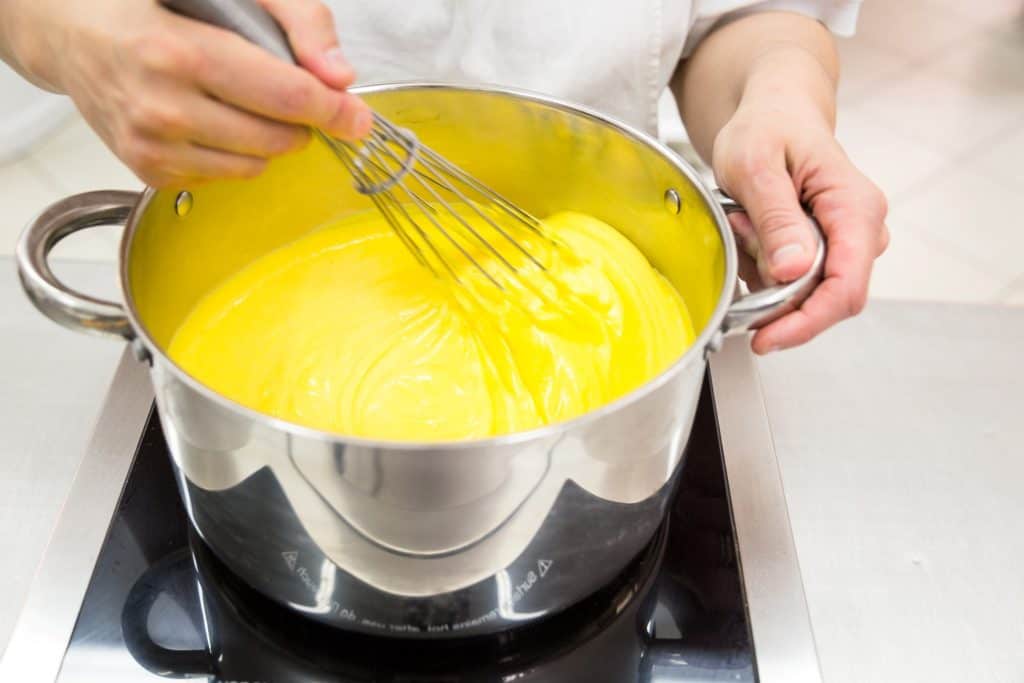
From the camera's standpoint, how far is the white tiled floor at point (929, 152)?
156 centimetres

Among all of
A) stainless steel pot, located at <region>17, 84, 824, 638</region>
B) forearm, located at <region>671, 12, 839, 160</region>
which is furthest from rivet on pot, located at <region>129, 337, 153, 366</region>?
forearm, located at <region>671, 12, 839, 160</region>

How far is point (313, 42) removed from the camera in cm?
51

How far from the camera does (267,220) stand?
2.59 ft

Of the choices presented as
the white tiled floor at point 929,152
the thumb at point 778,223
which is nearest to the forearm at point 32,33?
the thumb at point 778,223

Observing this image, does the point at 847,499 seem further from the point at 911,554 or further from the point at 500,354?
the point at 500,354

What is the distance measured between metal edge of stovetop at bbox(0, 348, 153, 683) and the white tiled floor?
859 mm

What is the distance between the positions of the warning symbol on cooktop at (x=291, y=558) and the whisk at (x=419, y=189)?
206mm

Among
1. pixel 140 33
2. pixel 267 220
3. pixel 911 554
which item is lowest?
pixel 911 554

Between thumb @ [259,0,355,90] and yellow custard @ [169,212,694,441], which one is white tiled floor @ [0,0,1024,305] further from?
thumb @ [259,0,355,90]

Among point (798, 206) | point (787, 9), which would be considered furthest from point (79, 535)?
point (787, 9)

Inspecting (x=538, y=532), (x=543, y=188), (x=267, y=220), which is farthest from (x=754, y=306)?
(x=267, y=220)

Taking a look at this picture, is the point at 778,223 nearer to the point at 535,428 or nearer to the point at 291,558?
the point at 535,428

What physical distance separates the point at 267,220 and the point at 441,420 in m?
0.25

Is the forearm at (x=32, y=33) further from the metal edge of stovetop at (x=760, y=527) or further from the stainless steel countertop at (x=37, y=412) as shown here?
the metal edge of stovetop at (x=760, y=527)
